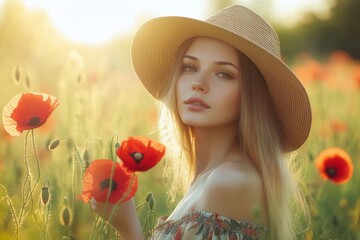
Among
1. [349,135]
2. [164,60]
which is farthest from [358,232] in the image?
[349,135]

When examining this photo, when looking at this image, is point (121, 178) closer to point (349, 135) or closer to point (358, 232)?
point (358, 232)

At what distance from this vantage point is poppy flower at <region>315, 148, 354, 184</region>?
2865 mm

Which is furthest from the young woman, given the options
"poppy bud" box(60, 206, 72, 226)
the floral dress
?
"poppy bud" box(60, 206, 72, 226)

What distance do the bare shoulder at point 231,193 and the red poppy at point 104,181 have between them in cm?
19

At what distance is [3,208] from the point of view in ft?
8.61

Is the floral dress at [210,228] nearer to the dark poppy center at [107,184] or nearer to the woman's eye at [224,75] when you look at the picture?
the dark poppy center at [107,184]

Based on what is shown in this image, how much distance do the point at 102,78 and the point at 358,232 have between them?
1.03 m

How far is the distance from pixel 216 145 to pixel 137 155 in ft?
1.01

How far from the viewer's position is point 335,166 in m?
2.88

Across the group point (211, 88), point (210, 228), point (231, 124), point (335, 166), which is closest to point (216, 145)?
point (231, 124)

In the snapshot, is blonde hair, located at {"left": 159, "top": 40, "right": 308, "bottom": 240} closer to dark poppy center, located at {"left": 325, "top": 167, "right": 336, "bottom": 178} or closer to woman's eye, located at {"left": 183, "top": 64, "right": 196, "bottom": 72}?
woman's eye, located at {"left": 183, "top": 64, "right": 196, "bottom": 72}

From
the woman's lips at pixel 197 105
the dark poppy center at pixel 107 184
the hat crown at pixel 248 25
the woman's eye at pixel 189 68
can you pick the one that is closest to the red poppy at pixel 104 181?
the dark poppy center at pixel 107 184

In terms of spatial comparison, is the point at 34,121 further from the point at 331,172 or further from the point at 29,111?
the point at 331,172

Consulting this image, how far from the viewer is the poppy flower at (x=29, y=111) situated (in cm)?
206
